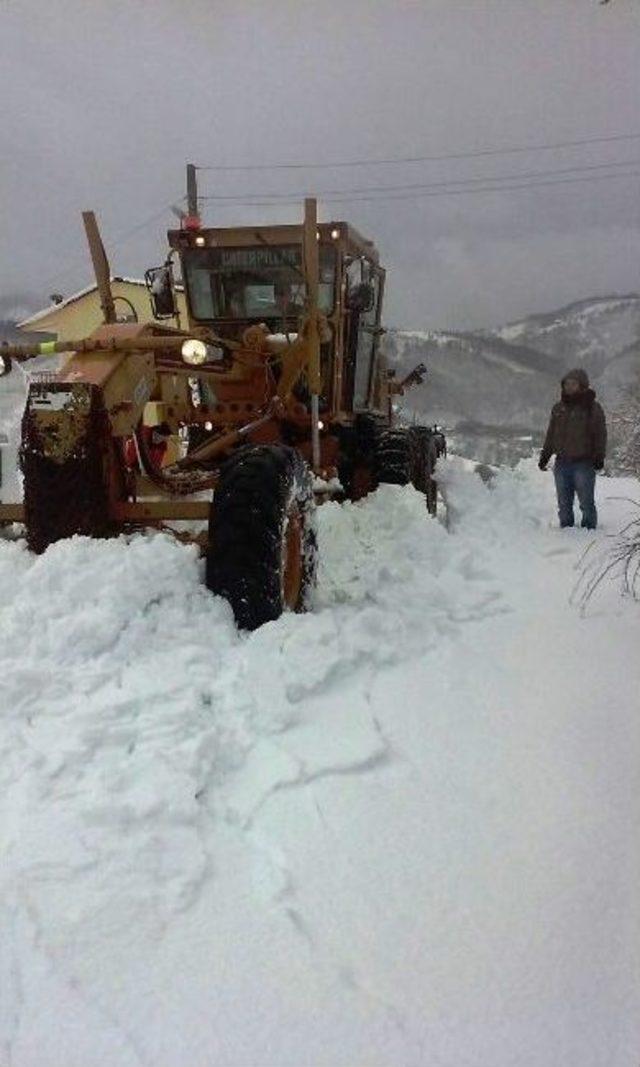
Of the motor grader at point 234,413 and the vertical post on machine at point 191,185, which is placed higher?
the vertical post on machine at point 191,185

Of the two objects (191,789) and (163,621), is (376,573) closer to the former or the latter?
(163,621)

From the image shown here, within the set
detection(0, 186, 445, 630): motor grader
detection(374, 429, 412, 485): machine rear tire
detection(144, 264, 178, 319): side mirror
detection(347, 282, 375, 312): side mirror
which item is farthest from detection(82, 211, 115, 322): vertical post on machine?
detection(374, 429, 412, 485): machine rear tire

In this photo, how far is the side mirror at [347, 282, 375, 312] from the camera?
7.09 m

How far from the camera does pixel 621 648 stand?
13.0 feet

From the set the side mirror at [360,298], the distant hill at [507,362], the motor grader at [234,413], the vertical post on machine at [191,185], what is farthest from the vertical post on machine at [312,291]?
the distant hill at [507,362]

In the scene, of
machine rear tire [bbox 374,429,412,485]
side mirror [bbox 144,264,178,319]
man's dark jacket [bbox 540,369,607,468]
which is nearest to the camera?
side mirror [bbox 144,264,178,319]

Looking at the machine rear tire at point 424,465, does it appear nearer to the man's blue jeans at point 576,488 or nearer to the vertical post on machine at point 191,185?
the man's blue jeans at point 576,488

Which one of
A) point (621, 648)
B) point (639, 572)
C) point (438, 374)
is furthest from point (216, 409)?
point (438, 374)

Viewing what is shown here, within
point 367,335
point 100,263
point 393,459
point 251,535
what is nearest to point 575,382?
point 393,459

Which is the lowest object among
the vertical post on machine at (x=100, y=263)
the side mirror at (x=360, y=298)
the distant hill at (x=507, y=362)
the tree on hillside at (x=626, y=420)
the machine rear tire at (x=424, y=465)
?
the distant hill at (x=507, y=362)

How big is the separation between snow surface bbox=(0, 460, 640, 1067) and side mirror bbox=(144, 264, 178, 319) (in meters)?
2.98

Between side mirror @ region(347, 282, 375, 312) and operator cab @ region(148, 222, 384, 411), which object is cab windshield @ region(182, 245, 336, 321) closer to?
operator cab @ region(148, 222, 384, 411)

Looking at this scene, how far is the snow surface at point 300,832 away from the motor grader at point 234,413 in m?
0.30

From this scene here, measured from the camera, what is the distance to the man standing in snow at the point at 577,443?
24.7ft
